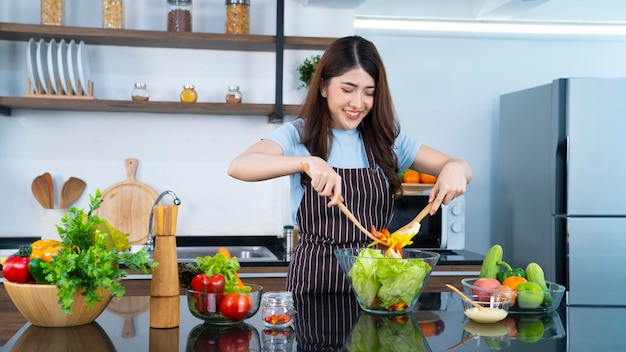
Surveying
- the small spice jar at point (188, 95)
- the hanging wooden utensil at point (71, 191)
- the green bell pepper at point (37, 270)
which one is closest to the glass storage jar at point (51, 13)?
the small spice jar at point (188, 95)

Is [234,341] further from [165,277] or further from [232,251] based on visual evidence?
[232,251]

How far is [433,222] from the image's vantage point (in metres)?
3.79

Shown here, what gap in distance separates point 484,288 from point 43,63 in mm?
2596

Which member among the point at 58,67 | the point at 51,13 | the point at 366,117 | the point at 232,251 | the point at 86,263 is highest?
the point at 51,13

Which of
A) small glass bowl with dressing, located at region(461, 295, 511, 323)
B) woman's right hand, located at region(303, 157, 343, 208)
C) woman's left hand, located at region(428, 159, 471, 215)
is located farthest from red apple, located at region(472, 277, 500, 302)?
woman's right hand, located at region(303, 157, 343, 208)

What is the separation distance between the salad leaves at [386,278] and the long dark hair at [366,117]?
648 millimetres

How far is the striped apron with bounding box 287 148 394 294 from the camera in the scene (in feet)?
7.30

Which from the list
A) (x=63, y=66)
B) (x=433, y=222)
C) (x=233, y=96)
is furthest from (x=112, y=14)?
(x=433, y=222)

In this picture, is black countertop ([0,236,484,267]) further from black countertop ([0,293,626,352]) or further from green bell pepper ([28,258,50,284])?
green bell pepper ([28,258,50,284])

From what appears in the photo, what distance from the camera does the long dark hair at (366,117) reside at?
224 centimetres

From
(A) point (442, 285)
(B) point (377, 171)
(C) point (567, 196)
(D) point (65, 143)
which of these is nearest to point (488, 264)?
(B) point (377, 171)

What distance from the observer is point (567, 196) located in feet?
12.4

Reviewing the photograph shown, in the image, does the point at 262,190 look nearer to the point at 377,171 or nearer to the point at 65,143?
the point at 65,143

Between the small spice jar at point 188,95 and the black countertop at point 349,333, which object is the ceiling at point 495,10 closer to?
the small spice jar at point 188,95
